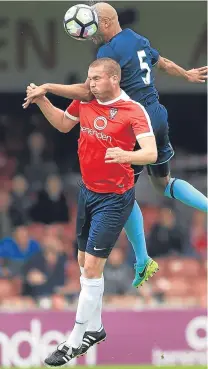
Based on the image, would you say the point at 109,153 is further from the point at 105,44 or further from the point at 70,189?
the point at 70,189

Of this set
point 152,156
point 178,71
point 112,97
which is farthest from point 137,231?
point 178,71

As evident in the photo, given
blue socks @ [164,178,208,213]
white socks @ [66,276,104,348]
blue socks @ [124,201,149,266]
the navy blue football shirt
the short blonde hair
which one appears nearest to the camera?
the short blonde hair

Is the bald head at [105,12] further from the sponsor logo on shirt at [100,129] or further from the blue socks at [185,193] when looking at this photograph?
the blue socks at [185,193]

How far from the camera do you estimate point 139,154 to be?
10305mm

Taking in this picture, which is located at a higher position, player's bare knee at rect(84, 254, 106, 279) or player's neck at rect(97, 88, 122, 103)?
player's neck at rect(97, 88, 122, 103)

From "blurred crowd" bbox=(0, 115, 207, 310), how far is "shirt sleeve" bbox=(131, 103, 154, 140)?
19.1 ft

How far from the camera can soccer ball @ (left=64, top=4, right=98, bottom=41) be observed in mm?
10656

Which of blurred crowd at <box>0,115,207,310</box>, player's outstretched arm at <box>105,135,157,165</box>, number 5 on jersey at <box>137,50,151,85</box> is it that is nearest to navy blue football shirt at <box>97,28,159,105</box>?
number 5 on jersey at <box>137,50,151,85</box>

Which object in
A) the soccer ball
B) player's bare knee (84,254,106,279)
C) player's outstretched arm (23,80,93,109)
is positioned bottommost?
player's bare knee (84,254,106,279)

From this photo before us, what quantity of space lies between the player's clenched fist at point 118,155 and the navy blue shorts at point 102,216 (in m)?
0.80

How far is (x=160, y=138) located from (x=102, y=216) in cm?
87

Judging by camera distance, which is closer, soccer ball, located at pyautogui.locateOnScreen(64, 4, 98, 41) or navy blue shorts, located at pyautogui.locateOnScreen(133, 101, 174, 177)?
soccer ball, located at pyautogui.locateOnScreen(64, 4, 98, 41)

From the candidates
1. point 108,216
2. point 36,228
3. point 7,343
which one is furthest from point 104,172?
point 36,228

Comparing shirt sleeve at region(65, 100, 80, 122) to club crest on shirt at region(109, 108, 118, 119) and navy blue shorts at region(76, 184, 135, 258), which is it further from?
navy blue shorts at region(76, 184, 135, 258)
